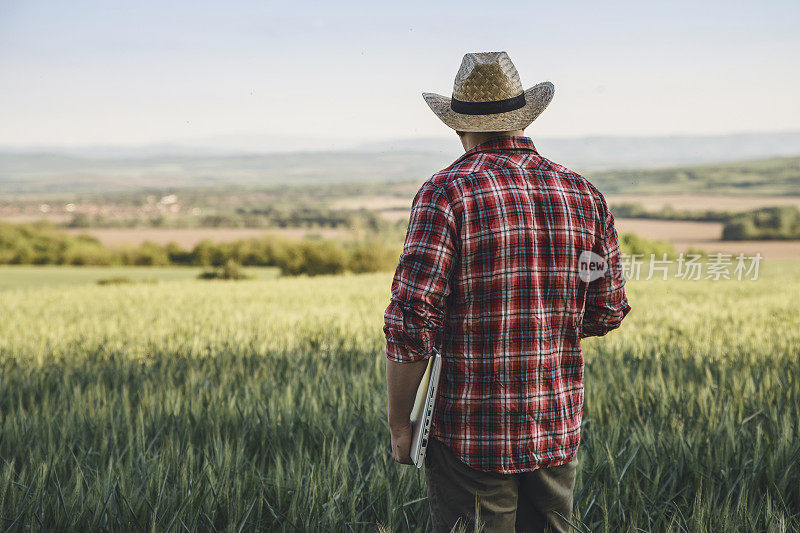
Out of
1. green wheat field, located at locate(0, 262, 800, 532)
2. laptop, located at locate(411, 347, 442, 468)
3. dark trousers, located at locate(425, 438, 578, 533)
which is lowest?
green wheat field, located at locate(0, 262, 800, 532)

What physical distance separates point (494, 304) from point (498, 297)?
2cm

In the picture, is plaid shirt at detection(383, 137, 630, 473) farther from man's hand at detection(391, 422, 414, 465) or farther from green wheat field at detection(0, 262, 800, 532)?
green wheat field at detection(0, 262, 800, 532)

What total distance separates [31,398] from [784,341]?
22.0ft

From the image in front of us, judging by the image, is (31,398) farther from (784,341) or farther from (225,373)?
(784,341)

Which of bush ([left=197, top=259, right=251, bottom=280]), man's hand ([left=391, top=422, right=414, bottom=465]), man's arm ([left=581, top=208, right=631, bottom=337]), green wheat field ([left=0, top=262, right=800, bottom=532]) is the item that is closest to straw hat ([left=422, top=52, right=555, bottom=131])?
man's arm ([left=581, top=208, right=631, bottom=337])

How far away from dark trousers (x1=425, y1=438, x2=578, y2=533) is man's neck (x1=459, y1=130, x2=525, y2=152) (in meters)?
0.94

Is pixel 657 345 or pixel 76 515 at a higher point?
pixel 76 515

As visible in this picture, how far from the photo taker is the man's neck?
2.08m

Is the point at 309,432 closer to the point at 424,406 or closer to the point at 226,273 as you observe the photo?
the point at 424,406

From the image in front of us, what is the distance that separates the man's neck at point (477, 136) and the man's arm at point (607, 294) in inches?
16.6

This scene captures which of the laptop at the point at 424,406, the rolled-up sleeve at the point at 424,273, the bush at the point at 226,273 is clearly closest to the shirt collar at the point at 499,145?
the rolled-up sleeve at the point at 424,273

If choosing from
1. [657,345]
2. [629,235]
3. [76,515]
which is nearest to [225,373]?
[76,515]

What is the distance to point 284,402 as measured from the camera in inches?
168

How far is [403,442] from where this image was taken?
207cm
